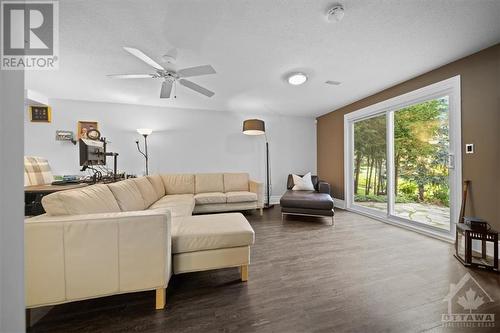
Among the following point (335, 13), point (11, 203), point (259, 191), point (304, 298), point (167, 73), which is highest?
point (335, 13)

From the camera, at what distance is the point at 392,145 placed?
10.8 feet

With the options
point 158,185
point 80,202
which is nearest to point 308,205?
point 158,185

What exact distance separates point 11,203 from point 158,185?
319cm

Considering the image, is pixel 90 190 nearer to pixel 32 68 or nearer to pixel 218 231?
pixel 218 231

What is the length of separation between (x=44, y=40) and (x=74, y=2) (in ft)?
2.53

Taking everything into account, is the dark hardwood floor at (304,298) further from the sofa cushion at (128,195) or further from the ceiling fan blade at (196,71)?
the ceiling fan blade at (196,71)

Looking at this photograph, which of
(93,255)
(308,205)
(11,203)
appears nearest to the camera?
(11,203)

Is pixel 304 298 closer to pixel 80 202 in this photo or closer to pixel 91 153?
pixel 80 202

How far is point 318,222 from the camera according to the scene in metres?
3.30

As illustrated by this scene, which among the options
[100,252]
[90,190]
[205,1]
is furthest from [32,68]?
[100,252]

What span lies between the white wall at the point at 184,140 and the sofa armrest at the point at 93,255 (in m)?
3.22

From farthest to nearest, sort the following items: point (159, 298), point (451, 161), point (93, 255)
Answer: point (451, 161) → point (159, 298) → point (93, 255)

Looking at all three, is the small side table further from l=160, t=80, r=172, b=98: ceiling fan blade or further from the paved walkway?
l=160, t=80, r=172, b=98: ceiling fan blade

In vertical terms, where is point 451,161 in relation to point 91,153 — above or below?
below
